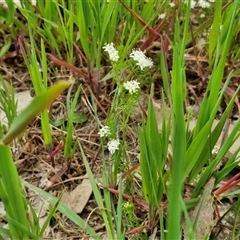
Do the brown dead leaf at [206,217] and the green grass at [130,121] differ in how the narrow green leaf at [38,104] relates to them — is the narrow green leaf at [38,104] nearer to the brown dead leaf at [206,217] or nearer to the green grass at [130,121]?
the green grass at [130,121]

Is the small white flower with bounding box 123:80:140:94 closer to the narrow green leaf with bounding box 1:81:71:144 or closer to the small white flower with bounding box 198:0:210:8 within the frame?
the narrow green leaf with bounding box 1:81:71:144

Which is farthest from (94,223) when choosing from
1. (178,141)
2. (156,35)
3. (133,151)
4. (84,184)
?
(156,35)

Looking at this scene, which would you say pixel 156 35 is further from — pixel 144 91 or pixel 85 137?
pixel 85 137

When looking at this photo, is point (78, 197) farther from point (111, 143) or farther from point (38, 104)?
point (38, 104)

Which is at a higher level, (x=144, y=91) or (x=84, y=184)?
(x=144, y=91)

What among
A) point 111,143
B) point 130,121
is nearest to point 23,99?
point 130,121

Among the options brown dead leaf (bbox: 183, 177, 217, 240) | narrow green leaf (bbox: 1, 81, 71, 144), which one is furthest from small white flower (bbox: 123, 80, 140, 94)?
narrow green leaf (bbox: 1, 81, 71, 144)
